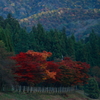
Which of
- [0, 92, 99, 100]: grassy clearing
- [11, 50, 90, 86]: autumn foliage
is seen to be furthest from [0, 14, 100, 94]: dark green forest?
[0, 92, 99, 100]: grassy clearing

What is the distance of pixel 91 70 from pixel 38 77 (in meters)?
33.7

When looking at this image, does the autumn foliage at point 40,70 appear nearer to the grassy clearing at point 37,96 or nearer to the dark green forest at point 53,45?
the grassy clearing at point 37,96

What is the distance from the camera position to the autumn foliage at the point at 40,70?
4097 centimetres

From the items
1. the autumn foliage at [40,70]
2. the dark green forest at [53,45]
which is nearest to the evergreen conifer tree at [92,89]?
the autumn foliage at [40,70]

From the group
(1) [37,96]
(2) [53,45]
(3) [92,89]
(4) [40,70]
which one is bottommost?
(3) [92,89]

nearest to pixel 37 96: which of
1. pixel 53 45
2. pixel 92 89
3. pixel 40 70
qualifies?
pixel 40 70

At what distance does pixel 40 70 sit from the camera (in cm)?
4203

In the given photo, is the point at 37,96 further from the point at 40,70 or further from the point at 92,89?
the point at 92,89

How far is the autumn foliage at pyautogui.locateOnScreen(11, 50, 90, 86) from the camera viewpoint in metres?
41.0

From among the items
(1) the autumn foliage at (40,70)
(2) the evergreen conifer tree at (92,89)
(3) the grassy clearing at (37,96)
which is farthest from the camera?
(2) the evergreen conifer tree at (92,89)

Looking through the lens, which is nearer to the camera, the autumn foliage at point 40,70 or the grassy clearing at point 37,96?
the grassy clearing at point 37,96

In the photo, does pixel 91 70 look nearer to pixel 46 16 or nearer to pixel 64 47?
pixel 64 47

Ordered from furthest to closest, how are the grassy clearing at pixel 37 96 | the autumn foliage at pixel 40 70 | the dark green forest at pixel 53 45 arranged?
the dark green forest at pixel 53 45, the autumn foliage at pixel 40 70, the grassy clearing at pixel 37 96

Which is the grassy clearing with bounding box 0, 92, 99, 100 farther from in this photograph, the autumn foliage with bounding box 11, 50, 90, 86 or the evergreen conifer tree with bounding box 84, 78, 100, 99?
the evergreen conifer tree with bounding box 84, 78, 100, 99
